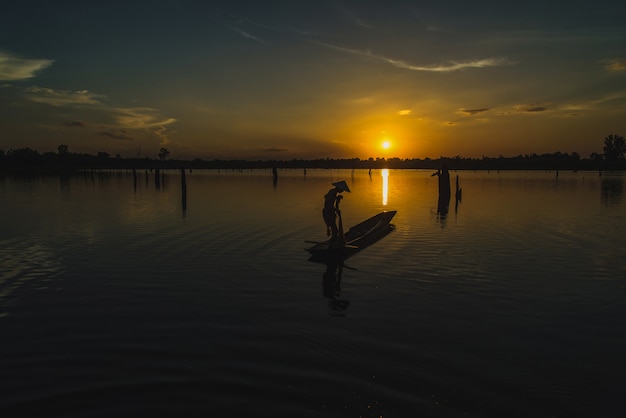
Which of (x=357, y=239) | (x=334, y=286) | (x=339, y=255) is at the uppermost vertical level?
(x=357, y=239)

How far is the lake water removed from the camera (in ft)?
21.8

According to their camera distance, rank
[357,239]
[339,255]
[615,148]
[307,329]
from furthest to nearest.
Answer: [615,148]
[357,239]
[339,255]
[307,329]

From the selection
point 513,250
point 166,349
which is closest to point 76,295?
point 166,349

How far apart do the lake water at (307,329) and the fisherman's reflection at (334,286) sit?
90 mm

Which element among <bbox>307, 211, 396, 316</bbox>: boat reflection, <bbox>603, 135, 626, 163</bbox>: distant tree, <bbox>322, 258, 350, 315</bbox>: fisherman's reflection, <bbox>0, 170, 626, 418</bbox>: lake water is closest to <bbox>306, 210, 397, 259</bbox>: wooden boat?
<bbox>307, 211, 396, 316</bbox>: boat reflection

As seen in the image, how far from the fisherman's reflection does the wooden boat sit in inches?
14.9

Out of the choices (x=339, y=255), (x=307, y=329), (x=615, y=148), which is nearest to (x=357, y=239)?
(x=339, y=255)

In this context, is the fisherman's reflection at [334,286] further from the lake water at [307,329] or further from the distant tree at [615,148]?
the distant tree at [615,148]

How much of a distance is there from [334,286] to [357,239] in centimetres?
634

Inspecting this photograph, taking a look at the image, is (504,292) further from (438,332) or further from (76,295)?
(76,295)

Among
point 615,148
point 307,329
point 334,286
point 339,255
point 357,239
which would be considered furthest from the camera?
point 615,148

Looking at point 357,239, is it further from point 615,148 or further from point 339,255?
point 615,148

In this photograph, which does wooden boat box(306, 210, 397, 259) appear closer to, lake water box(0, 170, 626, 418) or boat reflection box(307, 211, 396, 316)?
boat reflection box(307, 211, 396, 316)

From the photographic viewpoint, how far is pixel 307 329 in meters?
9.52
